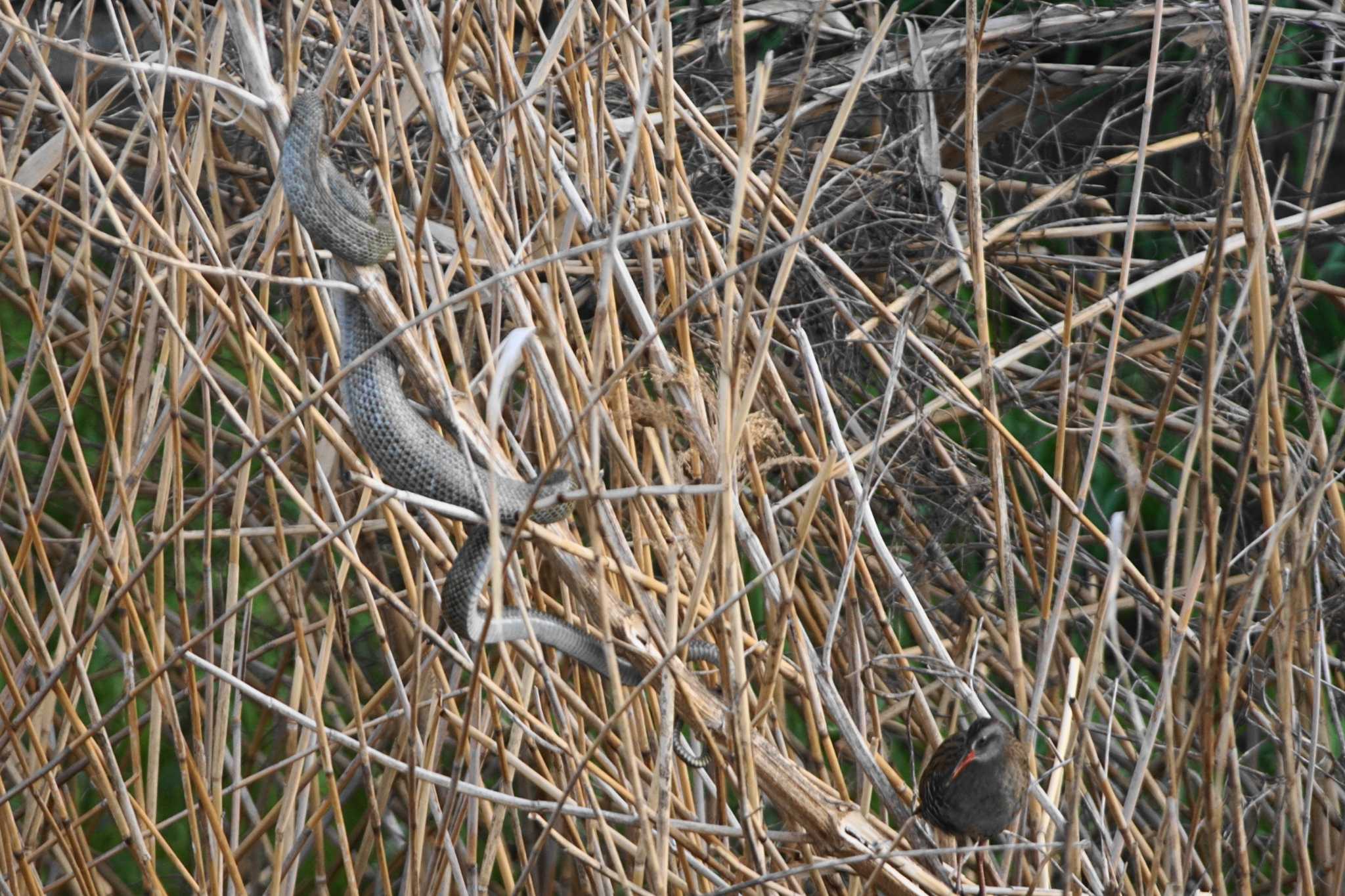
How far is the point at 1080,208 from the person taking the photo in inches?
72.2

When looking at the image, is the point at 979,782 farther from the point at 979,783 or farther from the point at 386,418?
the point at 386,418

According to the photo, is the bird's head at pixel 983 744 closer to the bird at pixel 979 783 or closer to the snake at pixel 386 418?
the bird at pixel 979 783

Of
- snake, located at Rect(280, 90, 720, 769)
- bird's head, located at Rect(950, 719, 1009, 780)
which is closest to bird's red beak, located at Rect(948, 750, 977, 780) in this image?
bird's head, located at Rect(950, 719, 1009, 780)

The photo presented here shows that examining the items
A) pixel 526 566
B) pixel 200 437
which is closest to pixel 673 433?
pixel 526 566

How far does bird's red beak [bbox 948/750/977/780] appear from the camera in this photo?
28.1 inches

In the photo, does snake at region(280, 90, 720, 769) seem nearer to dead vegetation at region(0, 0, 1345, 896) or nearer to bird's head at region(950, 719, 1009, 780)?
dead vegetation at region(0, 0, 1345, 896)

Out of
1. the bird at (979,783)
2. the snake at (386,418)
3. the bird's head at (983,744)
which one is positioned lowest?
the bird at (979,783)

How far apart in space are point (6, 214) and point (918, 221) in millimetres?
1044

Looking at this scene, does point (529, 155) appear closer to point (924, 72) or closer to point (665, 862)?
point (665, 862)

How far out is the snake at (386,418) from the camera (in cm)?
73

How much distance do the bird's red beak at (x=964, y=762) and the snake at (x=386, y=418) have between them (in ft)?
0.85

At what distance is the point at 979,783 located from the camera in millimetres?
718

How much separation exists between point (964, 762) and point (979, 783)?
0.05ft

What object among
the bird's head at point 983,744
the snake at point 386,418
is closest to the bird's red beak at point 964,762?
the bird's head at point 983,744
